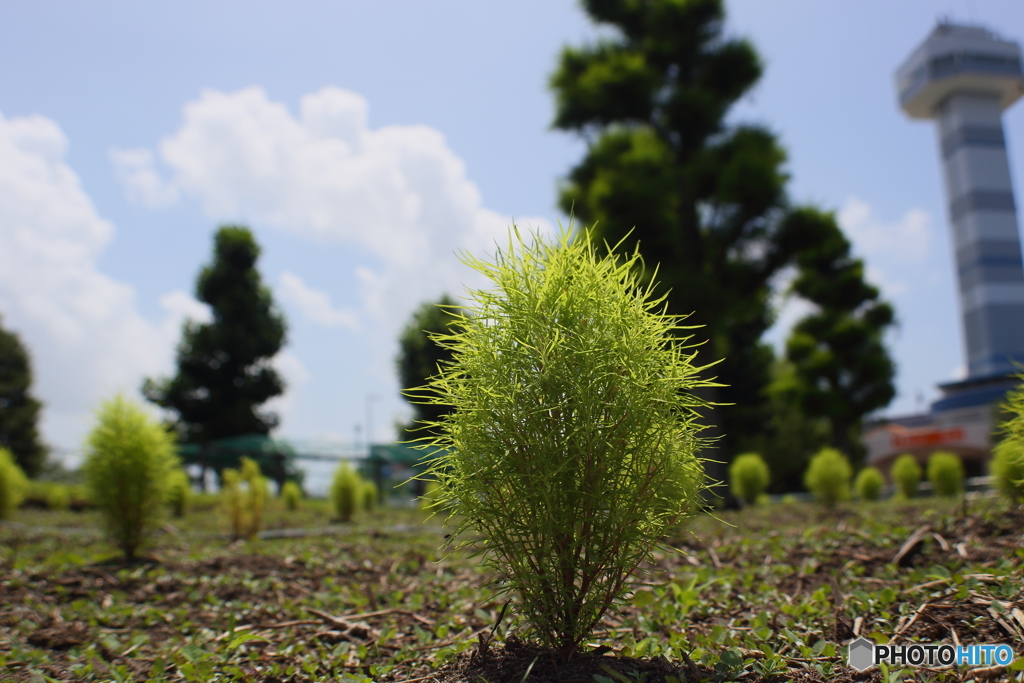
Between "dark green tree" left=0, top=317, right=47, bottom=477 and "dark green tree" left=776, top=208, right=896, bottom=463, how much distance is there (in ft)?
94.0

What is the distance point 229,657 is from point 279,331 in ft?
82.2

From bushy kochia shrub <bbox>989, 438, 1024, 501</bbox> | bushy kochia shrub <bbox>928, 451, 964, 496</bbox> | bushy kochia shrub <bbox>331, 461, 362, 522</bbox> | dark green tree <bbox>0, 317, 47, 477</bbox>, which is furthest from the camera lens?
dark green tree <bbox>0, 317, 47, 477</bbox>

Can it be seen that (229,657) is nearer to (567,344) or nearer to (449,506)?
(449,506)

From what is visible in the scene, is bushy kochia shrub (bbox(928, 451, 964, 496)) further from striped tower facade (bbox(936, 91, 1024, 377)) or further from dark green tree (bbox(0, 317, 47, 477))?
striped tower facade (bbox(936, 91, 1024, 377))

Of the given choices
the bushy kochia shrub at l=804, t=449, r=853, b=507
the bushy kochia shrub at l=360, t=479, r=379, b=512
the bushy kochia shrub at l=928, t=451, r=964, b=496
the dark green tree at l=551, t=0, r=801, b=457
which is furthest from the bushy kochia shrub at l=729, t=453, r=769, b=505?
the bushy kochia shrub at l=360, t=479, r=379, b=512

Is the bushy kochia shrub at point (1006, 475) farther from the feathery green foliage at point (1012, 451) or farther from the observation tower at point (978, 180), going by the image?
the observation tower at point (978, 180)

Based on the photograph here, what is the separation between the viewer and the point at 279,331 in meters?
26.2

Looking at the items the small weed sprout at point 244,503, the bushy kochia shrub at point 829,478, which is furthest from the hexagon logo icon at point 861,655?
the bushy kochia shrub at point 829,478

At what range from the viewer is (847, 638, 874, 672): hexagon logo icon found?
2221 millimetres

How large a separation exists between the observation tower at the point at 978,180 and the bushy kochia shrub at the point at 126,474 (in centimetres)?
4363

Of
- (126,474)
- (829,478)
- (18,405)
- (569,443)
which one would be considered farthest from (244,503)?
(18,405)

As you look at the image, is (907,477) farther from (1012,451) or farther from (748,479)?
(1012,451)

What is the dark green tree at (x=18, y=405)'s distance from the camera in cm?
2387

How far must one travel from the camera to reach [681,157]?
13953 millimetres
